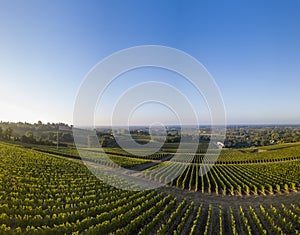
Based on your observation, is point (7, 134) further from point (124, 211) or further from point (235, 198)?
point (235, 198)

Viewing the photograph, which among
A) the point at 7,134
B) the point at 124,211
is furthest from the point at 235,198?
the point at 7,134

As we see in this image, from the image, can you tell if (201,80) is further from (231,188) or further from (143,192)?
(231,188)

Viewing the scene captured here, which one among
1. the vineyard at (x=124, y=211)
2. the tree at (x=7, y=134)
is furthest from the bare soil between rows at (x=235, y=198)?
the tree at (x=7, y=134)

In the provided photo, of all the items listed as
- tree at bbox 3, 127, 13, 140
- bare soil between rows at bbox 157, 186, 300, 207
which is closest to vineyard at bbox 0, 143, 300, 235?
bare soil between rows at bbox 157, 186, 300, 207

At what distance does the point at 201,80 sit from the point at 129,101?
8009 millimetres

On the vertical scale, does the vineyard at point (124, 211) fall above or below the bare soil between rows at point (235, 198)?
above

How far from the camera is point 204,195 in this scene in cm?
2550

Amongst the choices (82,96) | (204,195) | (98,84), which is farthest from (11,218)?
(204,195)

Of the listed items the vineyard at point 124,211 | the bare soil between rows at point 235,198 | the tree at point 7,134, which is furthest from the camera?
the tree at point 7,134

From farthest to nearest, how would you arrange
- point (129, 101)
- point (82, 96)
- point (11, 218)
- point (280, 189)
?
point (280, 189)
point (129, 101)
point (82, 96)
point (11, 218)

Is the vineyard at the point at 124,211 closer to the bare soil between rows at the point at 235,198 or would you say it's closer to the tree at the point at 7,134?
the bare soil between rows at the point at 235,198

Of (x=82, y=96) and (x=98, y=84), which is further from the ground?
(x=98, y=84)

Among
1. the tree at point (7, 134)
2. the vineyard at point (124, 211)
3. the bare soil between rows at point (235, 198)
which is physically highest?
the tree at point (7, 134)

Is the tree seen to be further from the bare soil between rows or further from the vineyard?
the bare soil between rows
